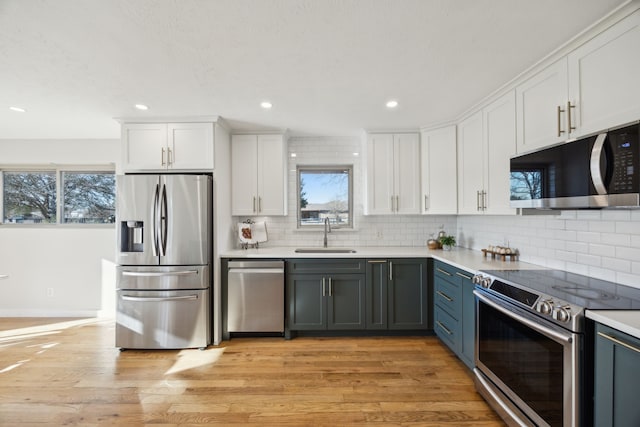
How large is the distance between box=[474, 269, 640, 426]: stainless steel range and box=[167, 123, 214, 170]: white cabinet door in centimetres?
277

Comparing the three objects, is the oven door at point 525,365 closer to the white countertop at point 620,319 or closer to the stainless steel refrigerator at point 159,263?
the white countertop at point 620,319

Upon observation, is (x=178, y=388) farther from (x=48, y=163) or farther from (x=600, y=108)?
(x=48, y=163)

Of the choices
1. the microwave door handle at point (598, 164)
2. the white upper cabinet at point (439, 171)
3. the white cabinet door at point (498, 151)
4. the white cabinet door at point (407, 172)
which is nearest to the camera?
the microwave door handle at point (598, 164)

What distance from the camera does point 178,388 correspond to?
92.9 inches

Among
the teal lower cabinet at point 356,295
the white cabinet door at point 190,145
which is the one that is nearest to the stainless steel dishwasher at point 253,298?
the teal lower cabinet at point 356,295

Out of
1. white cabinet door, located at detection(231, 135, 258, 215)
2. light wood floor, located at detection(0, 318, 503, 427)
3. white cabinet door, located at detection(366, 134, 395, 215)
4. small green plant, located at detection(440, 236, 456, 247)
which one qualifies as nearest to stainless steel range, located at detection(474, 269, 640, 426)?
light wood floor, located at detection(0, 318, 503, 427)

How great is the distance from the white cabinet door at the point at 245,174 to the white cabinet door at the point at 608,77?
9.58 feet

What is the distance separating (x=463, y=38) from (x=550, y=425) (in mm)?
2103

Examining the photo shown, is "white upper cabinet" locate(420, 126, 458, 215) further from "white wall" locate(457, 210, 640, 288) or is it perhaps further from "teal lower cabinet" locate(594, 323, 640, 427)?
"teal lower cabinet" locate(594, 323, 640, 427)

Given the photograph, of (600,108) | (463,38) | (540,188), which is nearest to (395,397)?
(540,188)

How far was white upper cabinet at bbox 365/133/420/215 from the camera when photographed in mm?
3586

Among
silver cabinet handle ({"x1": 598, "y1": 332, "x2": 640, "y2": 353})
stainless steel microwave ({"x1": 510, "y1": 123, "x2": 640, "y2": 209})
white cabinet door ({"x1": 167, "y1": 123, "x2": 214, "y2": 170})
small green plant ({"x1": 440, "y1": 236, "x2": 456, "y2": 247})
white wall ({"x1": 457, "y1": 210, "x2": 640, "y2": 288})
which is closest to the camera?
silver cabinet handle ({"x1": 598, "y1": 332, "x2": 640, "y2": 353})

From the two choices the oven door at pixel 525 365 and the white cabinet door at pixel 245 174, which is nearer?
the oven door at pixel 525 365

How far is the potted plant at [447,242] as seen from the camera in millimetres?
3412
